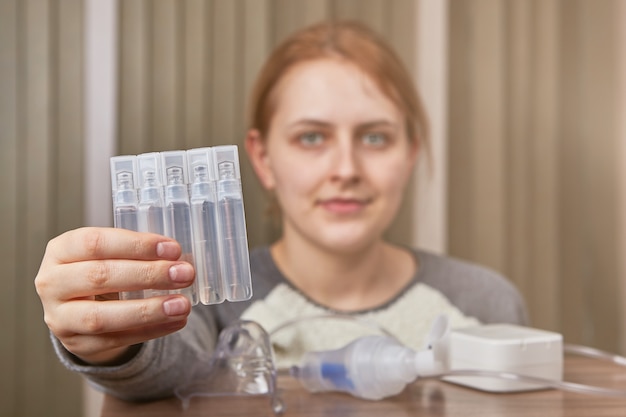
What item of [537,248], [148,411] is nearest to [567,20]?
[537,248]

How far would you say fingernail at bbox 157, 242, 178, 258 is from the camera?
0.57 metres

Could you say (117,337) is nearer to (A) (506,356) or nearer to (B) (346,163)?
(A) (506,356)

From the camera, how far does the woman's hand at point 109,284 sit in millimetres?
575

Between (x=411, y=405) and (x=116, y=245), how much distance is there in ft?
1.17

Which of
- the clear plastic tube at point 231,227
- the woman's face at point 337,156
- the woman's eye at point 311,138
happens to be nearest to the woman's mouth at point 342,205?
the woman's face at point 337,156

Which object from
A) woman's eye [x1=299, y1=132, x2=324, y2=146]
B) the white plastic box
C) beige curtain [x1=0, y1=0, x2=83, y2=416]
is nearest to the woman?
woman's eye [x1=299, y1=132, x2=324, y2=146]

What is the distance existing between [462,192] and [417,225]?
152 millimetres

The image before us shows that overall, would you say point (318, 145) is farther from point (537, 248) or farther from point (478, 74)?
point (537, 248)

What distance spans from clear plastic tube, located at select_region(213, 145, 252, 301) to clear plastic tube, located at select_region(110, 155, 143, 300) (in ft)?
0.23

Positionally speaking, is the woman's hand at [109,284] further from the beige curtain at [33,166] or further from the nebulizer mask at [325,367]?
the beige curtain at [33,166]

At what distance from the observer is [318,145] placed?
1.25 metres

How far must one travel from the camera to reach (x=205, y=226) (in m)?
0.60

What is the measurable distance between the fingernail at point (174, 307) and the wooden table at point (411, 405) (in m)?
0.19

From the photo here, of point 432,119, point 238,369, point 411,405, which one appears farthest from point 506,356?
point 432,119
